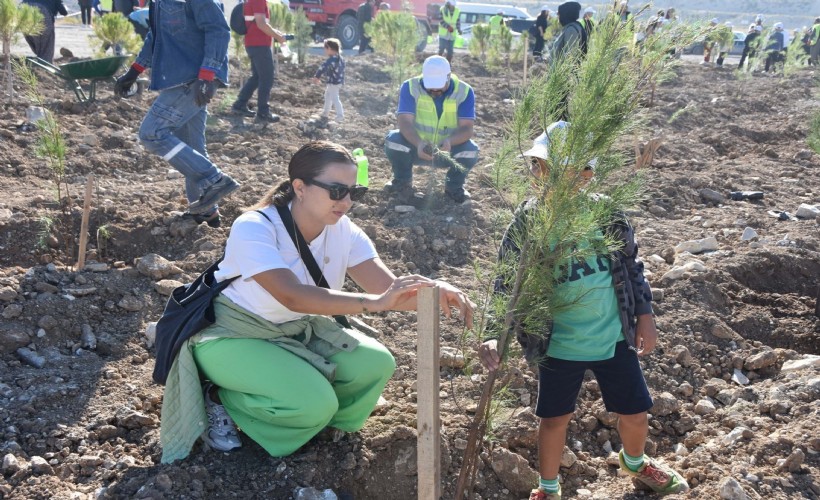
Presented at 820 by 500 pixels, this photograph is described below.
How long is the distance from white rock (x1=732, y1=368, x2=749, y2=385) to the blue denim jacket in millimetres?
3511

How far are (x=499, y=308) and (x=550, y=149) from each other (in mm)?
524

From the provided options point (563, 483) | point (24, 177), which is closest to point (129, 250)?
point (24, 177)

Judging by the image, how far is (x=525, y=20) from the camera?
1093 inches

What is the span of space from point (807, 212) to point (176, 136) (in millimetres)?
4971

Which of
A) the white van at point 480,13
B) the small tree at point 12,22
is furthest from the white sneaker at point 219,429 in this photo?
the white van at point 480,13

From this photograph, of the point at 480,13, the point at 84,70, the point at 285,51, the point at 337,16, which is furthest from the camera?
the point at 480,13

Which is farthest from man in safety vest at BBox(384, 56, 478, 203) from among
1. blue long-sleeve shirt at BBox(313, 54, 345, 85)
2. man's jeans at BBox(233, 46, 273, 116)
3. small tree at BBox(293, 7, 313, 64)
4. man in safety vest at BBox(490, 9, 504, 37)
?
man in safety vest at BBox(490, 9, 504, 37)

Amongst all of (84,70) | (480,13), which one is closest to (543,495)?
(84,70)

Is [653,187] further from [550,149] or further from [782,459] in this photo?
[550,149]

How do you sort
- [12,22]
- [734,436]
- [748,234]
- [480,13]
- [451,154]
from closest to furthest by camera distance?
[734,436] < [748,234] < [451,154] < [12,22] < [480,13]

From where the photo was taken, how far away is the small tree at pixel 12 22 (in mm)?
7996

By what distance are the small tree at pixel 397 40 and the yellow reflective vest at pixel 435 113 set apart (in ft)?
19.0

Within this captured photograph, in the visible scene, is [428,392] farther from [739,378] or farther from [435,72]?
[435,72]

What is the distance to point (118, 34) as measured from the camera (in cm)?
1040
